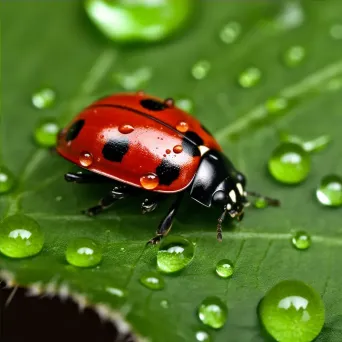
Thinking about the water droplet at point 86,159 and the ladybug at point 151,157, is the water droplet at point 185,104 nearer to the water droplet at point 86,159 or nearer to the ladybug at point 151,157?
the ladybug at point 151,157

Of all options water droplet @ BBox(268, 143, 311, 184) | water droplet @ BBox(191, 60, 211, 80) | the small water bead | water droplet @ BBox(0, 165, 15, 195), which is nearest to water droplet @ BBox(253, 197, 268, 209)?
water droplet @ BBox(268, 143, 311, 184)

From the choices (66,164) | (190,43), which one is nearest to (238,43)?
(190,43)

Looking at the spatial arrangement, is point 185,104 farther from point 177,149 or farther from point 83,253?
point 83,253

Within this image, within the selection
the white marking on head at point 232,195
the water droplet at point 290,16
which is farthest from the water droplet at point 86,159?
the water droplet at point 290,16

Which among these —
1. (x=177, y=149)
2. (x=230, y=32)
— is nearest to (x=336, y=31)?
(x=230, y=32)

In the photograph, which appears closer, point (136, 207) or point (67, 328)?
point (67, 328)

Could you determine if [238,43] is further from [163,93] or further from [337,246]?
[337,246]
